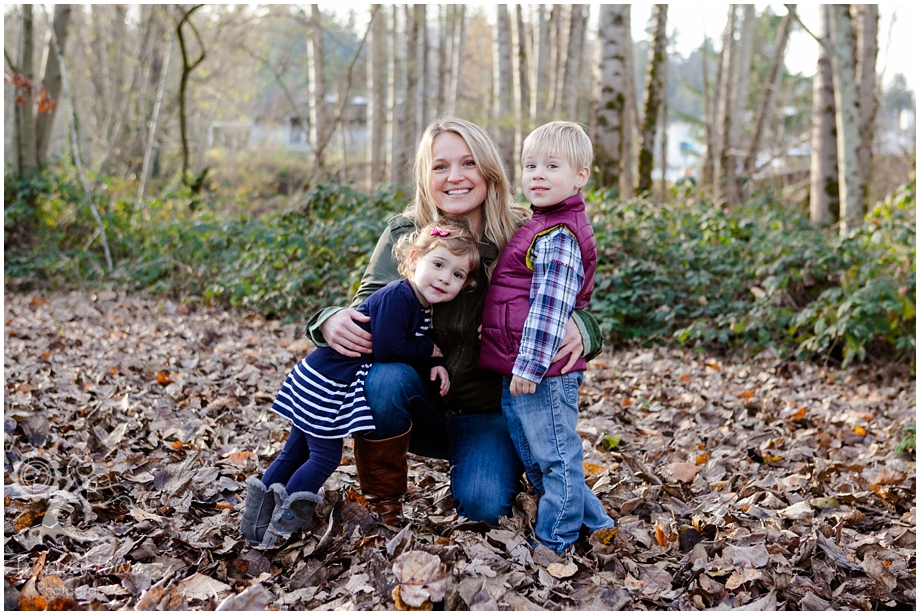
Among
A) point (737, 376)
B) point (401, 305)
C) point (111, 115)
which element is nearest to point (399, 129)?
point (111, 115)

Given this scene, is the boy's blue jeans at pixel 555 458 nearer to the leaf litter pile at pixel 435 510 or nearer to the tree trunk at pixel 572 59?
the leaf litter pile at pixel 435 510

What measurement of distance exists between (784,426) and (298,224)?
5518 mm

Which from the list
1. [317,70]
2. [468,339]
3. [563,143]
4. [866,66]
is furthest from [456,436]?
[317,70]

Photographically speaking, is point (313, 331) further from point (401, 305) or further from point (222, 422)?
point (222, 422)

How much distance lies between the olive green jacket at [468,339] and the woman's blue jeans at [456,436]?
0.08m

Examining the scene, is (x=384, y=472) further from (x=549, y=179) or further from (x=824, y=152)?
(x=824, y=152)

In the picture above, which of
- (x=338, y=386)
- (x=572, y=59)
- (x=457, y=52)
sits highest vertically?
(x=457, y=52)

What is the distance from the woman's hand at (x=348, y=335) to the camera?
2.61 metres

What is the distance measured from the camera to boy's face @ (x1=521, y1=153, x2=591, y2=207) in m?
2.53

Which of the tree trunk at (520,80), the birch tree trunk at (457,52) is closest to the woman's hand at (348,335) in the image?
the tree trunk at (520,80)

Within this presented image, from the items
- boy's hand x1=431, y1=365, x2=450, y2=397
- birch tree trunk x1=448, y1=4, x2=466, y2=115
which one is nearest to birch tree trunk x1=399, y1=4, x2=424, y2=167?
birch tree trunk x1=448, y1=4, x2=466, y2=115

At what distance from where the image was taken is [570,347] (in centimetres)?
257

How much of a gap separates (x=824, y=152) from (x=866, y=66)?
186cm

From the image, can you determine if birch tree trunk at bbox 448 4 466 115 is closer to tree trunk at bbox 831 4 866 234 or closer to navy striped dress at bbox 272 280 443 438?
tree trunk at bbox 831 4 866 234
